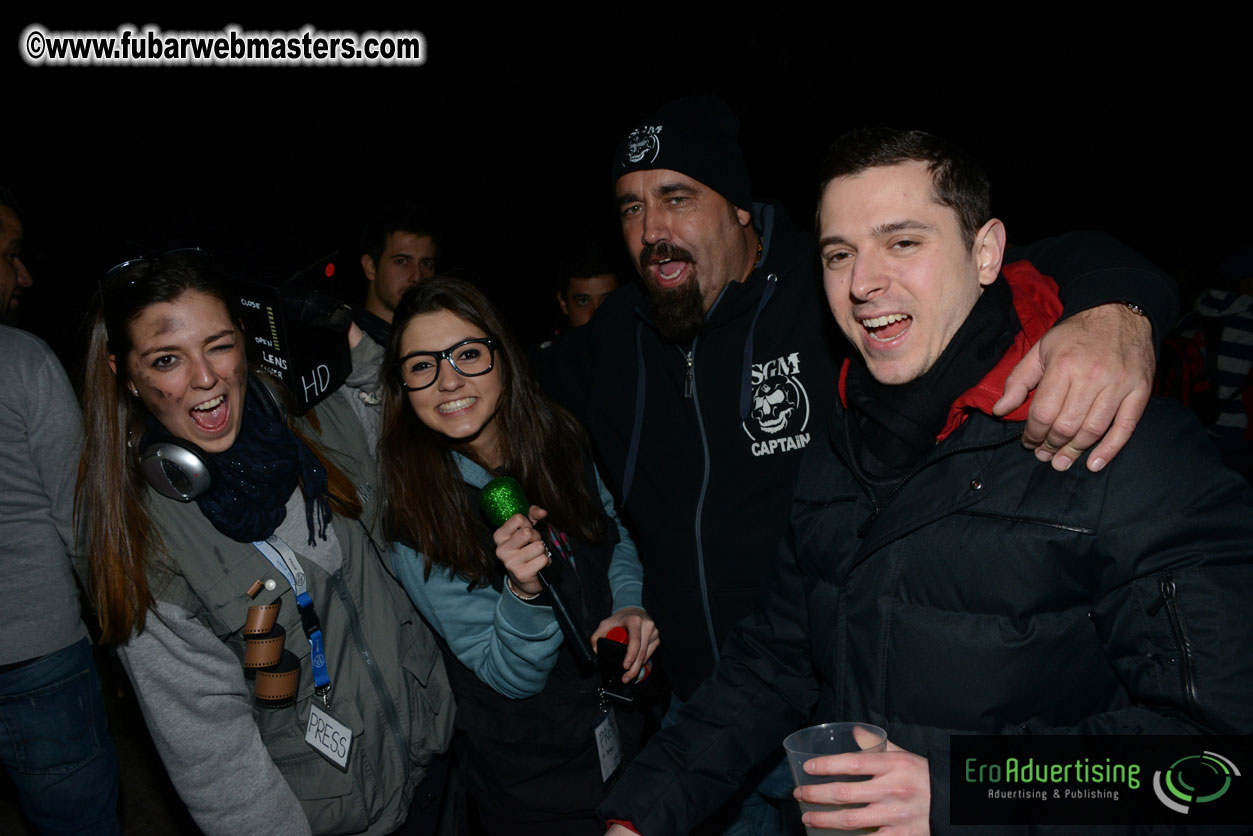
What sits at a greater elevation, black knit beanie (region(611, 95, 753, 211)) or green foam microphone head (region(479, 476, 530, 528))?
black knit beanie (region(611, 95, 753, 211))

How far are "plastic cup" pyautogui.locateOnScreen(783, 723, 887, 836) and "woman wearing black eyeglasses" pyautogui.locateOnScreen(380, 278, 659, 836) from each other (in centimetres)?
97

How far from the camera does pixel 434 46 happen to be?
8891mm

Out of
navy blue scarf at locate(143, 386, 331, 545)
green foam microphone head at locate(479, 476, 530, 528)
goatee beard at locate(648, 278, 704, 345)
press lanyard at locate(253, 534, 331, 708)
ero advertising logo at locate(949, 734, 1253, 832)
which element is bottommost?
ero advertising logo at locate(949, 734, 1253, 832)

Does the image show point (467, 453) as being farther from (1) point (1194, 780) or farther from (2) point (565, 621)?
(1) point (1194, 780)

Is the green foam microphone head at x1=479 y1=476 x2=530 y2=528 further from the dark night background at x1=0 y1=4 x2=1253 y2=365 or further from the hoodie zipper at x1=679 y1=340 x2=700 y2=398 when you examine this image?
the dark night background at x1=0 y1=4 x2=1253 y2=365

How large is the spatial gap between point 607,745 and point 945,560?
148 cm

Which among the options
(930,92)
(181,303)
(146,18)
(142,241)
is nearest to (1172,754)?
(181,303)

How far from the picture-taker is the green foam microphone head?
232 centimetres

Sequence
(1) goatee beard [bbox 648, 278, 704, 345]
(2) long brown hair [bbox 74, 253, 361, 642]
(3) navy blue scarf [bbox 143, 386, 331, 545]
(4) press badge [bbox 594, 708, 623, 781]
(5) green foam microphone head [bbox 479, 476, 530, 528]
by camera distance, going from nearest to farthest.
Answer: (2) long brown hair [bbox 74, 253, 361, 642]
(3) navy blue scarf [bbox 143, 386, 331, 545]
(5) green foam microphone head [bbox 479, 476, 530, 528]
(4) press badge [bbox 594, 708, 623, 781]
(1) goatee beard [bbox 648, 278, 704, 345]

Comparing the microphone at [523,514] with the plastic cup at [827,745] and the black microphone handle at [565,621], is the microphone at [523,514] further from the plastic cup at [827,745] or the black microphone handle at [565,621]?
the plastic cup at [827,745]

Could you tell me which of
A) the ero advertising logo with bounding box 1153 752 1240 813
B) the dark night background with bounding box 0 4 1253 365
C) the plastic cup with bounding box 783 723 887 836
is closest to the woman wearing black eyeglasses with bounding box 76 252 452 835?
the plastic cup with bounding box 783 723 887 836

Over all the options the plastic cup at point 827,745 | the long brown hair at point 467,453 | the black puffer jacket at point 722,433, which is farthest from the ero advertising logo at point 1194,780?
the long brown hair at point 467,453

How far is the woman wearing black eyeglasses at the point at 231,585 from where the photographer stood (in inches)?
81.3

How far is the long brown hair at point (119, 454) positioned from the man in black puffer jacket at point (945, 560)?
133 cm
